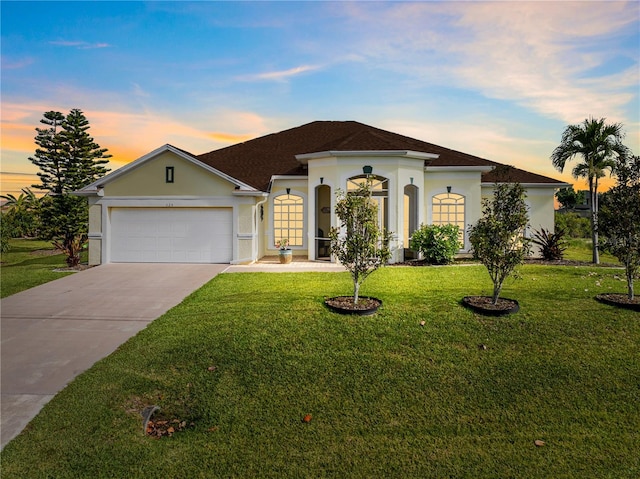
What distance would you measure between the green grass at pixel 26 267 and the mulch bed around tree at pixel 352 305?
933cm

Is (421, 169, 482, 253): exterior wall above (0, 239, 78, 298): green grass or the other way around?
above

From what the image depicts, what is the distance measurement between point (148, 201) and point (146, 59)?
5.33 meters

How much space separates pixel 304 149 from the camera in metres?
19.5

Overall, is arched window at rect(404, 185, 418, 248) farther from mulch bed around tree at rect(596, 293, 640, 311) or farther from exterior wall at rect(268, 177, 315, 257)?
mulch bed around tree at rect(596, 293, 640, 311)

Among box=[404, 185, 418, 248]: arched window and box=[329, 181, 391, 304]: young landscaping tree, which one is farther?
box=[404, 185, 418, 248]: arched window

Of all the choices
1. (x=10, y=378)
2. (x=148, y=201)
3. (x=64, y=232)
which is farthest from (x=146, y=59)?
(x=10, y=378)

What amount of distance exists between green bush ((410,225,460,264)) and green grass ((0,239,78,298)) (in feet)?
42.5

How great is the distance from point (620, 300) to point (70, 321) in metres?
12.0

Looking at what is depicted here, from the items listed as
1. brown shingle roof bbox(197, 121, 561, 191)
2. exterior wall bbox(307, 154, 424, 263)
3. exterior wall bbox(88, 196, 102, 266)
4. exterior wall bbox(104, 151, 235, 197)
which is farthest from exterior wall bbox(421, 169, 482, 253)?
exterior wall bbox(88, 196, 102, 266)

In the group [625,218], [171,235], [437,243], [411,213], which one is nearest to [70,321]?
[171,235]

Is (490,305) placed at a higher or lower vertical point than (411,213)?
lower

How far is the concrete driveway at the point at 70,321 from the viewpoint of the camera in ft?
18.0

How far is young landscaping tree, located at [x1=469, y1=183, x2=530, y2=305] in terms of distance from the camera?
7969 millimetres

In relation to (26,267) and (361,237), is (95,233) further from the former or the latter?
(361,237)
